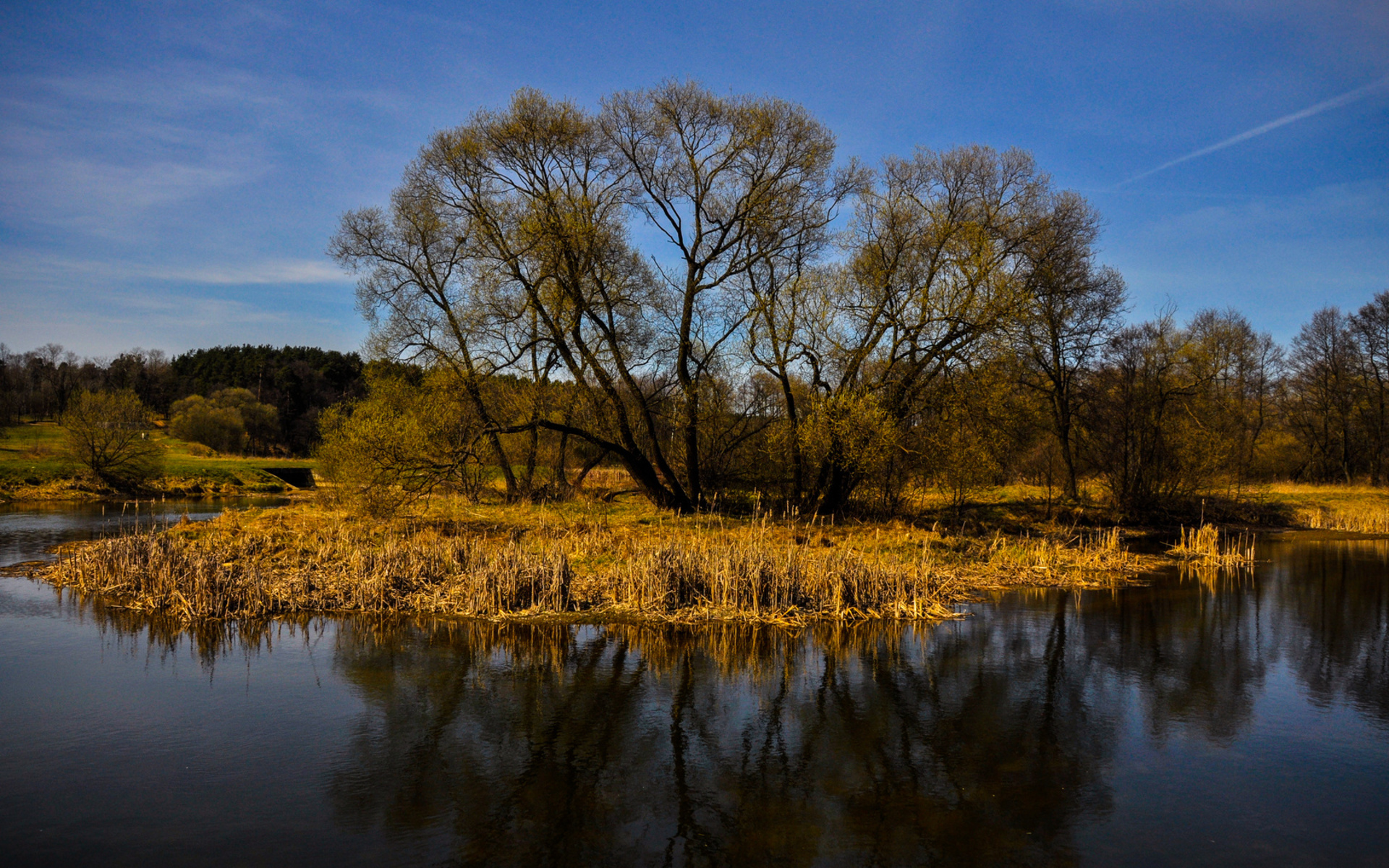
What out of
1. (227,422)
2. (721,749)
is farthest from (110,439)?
(721,749)

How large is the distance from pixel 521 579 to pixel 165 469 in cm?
3851

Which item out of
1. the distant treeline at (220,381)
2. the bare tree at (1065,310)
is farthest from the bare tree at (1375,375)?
the distant treeline at (220,381)

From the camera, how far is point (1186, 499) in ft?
98.5

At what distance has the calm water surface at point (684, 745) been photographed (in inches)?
250

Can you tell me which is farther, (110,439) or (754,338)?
(110,439)

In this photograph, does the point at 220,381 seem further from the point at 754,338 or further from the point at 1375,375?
the point at 1375,375

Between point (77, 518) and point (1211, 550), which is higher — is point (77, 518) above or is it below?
below

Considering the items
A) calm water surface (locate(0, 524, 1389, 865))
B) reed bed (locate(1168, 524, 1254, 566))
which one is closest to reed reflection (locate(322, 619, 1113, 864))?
calm water surface (locate(0, 524, 1389, 865))

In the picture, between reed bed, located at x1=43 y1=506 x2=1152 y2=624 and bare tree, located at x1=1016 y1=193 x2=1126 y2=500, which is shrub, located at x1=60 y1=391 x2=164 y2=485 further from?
bare tree, located at x1=1016 y1=193 x2=1126 y2=500

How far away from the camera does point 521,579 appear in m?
14.0

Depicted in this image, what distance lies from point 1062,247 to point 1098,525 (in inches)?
388

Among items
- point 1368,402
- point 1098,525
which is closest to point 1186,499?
point 1098,525

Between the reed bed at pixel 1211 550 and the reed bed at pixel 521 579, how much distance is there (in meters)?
6.37

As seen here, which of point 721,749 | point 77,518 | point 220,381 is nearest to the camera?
point 721,749
